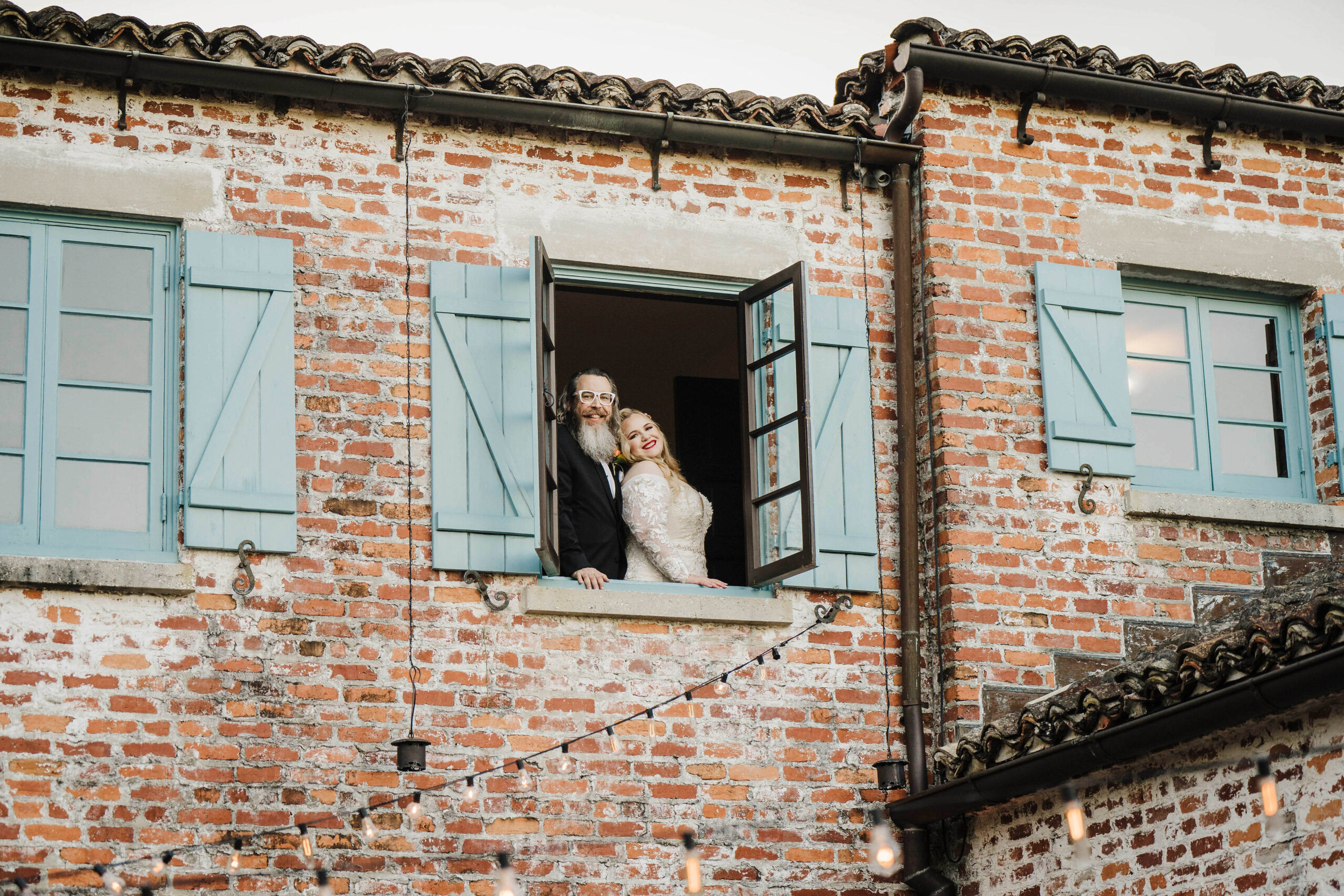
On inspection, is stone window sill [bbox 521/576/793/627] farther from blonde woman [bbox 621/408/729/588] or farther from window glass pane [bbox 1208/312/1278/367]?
window glass pane [bbox 1208/312/1278/367]

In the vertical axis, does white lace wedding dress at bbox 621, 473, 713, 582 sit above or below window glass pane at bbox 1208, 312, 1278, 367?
below

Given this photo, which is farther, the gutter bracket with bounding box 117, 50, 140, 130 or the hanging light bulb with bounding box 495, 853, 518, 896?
the gutter bracket with bounding box 117, 50, 140, 130

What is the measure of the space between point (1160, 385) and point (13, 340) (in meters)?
5.38

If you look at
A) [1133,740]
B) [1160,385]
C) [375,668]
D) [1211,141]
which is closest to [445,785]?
[375,668]

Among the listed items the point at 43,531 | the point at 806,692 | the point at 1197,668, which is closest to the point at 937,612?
the point at 806,692

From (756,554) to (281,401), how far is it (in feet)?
7.31

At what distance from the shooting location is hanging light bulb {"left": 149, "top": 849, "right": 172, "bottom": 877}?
7.06 metres

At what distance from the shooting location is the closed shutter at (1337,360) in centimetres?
912

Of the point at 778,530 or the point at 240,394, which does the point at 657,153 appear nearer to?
the point at 778,530

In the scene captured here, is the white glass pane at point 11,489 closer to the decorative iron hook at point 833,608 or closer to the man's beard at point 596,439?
the man's beard at point 596,439

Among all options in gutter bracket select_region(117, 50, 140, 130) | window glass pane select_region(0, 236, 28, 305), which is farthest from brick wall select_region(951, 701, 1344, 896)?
gutter bracket select_region(117, 50, 140, 130)

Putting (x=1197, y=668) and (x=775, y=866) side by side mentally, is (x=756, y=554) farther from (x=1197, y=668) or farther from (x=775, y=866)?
(x=1197, y=668)

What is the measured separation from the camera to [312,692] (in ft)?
25.1

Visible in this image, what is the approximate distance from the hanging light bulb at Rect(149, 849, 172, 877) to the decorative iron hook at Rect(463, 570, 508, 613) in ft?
5.39
